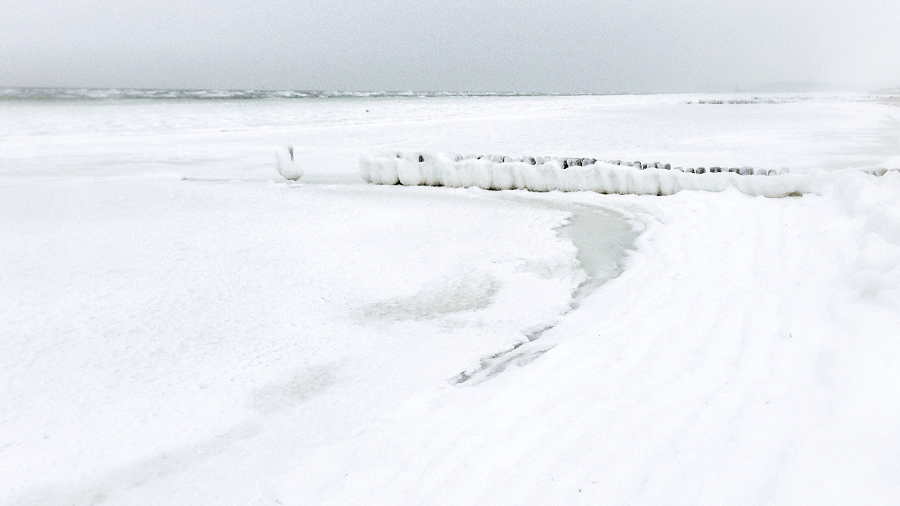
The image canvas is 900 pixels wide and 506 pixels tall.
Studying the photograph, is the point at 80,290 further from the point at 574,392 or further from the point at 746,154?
the point at 746,154

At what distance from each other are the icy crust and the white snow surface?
389 millimetres

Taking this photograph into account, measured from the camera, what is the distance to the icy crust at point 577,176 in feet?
26.6

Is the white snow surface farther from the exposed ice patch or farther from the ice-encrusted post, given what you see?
the ice-encrusted post

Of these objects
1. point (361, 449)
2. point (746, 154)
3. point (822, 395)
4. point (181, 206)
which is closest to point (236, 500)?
point (361, 449)

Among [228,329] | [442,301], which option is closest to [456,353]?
[442,301]

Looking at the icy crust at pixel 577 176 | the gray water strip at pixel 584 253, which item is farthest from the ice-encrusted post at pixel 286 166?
the gray water strip at pixel 584 253

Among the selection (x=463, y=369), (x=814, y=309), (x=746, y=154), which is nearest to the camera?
(x=463, y=369)

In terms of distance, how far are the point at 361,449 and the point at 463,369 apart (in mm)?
940

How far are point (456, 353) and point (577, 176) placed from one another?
20.6ft

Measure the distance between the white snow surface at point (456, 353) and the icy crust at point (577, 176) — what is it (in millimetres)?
389

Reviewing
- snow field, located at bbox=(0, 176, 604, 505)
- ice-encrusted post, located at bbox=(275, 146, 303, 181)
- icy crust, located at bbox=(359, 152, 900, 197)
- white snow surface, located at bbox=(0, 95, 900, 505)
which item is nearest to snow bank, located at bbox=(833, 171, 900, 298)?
white snow surface, located at bbox=(0, 95, 900, 505)

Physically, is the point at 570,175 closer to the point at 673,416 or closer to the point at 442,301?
the point at 442,301

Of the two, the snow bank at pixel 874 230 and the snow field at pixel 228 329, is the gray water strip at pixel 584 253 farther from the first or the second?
the snow bank at pixel 874 230

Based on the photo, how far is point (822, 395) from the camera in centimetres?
266
